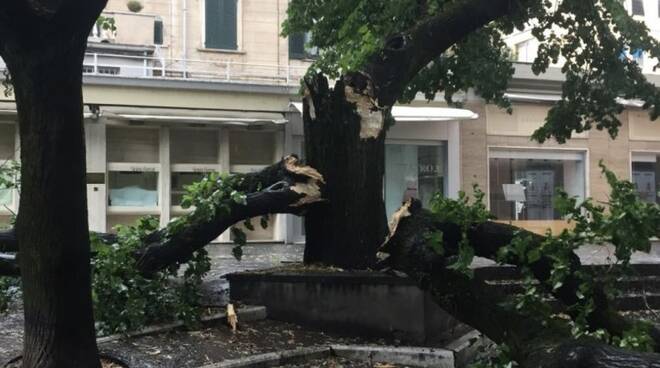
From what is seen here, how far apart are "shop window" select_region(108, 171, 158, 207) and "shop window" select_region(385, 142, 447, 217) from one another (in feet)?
20.3

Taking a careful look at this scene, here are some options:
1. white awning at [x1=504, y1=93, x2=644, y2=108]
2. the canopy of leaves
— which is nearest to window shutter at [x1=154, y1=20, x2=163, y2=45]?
the canopy of leaves

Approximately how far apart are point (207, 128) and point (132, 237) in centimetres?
1131

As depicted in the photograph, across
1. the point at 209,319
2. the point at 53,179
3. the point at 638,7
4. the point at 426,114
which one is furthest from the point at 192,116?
the point at 638,7

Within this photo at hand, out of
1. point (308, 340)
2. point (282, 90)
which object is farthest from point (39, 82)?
point (282, 90)

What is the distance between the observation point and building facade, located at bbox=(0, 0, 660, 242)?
653 inches

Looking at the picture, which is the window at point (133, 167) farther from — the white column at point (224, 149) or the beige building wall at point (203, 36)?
the beige building wall at point (203, 36)

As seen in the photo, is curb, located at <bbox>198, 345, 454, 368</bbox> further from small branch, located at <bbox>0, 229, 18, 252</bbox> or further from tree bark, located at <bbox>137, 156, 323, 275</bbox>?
small branch, located at <bbox>0, 229, 18, 252</bbox>

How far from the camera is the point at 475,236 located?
176 inches

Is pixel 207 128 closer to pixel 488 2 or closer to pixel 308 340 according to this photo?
pixel 488 2

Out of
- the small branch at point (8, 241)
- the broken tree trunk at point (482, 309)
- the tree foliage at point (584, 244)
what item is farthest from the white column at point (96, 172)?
the tree foliage at point (584, 244)

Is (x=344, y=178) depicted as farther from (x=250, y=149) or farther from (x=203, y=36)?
(x=203, y=36)

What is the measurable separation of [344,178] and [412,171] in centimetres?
1179

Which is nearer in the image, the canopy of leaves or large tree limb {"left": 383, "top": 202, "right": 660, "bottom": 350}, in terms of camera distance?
large tree limb {"left": 383, "top": 202, "right": 660, "bottom": 350}

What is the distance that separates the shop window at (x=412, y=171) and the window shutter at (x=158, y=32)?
6.60m
